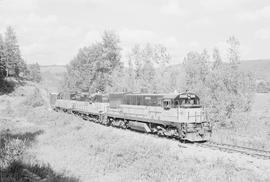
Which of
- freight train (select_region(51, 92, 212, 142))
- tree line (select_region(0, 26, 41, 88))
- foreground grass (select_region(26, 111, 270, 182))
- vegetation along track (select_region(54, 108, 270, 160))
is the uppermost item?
tree line (select_region(0, 26, 41, 88))

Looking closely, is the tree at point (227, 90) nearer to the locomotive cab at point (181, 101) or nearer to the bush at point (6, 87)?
the locomotive cab at point (181, 101)

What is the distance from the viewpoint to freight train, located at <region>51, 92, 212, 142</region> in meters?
20.5

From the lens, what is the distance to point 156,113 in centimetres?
2286

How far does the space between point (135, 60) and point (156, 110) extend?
2810cm

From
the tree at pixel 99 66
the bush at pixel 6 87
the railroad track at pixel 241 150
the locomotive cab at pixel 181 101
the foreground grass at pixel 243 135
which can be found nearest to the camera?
the railroad track at pixel 241 150

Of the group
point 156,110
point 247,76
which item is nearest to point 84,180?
point 156,110

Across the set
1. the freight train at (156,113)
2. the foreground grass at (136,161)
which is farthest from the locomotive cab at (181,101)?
the foreground grass at (136,161)

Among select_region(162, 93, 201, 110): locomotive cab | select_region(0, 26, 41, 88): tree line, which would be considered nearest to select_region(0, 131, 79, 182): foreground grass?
select_region(162, 93, 201, 110): locomotive cab

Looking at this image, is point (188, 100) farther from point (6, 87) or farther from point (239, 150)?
point (6, 87)

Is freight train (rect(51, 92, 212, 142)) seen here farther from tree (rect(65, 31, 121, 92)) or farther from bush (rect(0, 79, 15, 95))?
bush (rect(0, 79, 15, 95))

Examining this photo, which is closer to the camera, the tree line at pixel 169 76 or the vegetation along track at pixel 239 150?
the vegetation along track at pixel 239 150

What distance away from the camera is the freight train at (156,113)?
67.4 feet

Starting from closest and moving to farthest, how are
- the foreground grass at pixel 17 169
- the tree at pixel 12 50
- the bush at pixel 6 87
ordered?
1. the foreground grass at pixel 17 169
2. the bush at pixel 6 87
3. the tree at pixel 12 50

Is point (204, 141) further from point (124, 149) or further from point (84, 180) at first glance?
point (84, 180)
